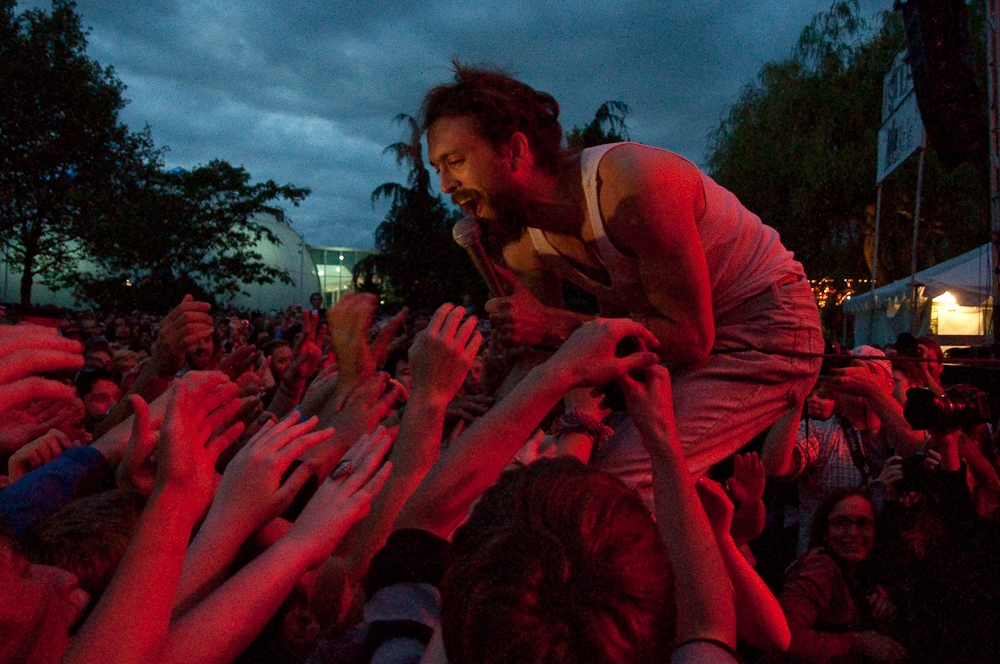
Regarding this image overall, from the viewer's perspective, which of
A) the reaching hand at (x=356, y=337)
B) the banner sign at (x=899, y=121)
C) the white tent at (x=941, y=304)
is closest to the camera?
the reaching hand at (x=356, y=337)

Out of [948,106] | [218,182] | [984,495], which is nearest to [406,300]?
[218,182]

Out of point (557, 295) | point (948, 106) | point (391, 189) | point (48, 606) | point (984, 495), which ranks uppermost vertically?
point (391, 189)

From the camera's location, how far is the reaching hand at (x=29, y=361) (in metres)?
1.44

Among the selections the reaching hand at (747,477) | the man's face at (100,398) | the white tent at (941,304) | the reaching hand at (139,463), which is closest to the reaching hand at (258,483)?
the reaching hand at (139,463)

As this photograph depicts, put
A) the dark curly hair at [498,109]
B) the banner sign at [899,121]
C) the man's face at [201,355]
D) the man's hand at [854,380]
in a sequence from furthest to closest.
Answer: the banner sign at [899,121] → the man's face at [201,355] → the man's hand at [854,380] → the dark curly hair at [498,109]

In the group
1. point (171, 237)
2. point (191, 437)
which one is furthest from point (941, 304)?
point (171, 237)

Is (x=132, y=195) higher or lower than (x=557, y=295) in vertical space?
higher

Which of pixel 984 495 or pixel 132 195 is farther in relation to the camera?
pixel 132 195

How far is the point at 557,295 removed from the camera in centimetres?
271

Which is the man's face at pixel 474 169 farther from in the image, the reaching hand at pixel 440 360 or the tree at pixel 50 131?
the tree at pixel 50 131

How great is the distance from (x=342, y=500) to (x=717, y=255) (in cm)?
130

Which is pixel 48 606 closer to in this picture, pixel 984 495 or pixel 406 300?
pixel 984 495

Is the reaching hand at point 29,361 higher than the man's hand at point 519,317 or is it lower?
lower

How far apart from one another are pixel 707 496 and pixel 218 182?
71.0 ft
